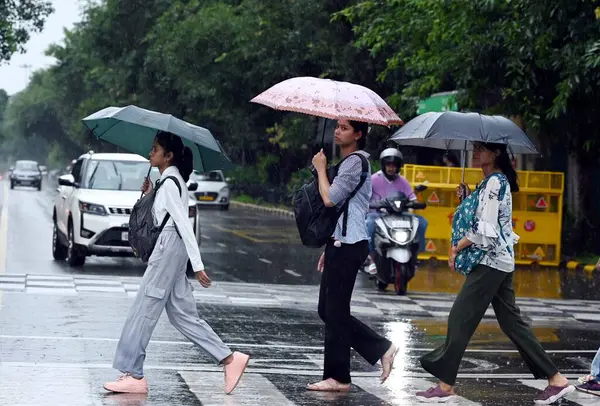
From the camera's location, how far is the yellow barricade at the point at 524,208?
76.6 feet

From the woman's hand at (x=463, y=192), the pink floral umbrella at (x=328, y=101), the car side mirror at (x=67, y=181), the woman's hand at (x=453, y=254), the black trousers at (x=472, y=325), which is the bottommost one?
the black trousers at (x=472, y=325)

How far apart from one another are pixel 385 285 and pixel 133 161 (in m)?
5.01

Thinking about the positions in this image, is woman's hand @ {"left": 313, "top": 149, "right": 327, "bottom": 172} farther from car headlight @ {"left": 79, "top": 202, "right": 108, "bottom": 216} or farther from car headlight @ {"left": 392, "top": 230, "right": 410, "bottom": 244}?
car headlight @ {"left": 79, "top": 202, "right": 108, "bottom": 216}

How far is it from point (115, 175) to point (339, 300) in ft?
37.5

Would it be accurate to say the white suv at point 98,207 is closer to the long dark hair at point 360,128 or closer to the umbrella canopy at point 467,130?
the umbrella canopy at point 467,130

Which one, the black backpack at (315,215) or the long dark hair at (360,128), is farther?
the long dark hair at (360,128)

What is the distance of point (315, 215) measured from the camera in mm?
8391

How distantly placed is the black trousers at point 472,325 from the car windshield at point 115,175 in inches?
443

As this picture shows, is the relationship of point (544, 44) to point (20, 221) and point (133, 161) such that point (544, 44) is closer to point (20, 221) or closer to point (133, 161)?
point (133, 161)

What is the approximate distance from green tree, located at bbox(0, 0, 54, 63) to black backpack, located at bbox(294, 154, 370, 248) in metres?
47.9

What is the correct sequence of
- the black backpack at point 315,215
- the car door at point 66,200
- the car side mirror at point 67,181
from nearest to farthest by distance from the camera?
the black backpack at point 315,215, the car side mirror at point 67,181, the car door at point 66,200

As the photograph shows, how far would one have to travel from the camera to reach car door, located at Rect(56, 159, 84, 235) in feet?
63.5

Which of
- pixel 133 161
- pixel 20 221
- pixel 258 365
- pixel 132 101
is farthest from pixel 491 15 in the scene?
pixel 132 101

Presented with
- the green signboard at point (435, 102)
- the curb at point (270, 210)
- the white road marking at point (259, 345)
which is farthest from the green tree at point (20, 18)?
the white road marking at point (259, 345)
